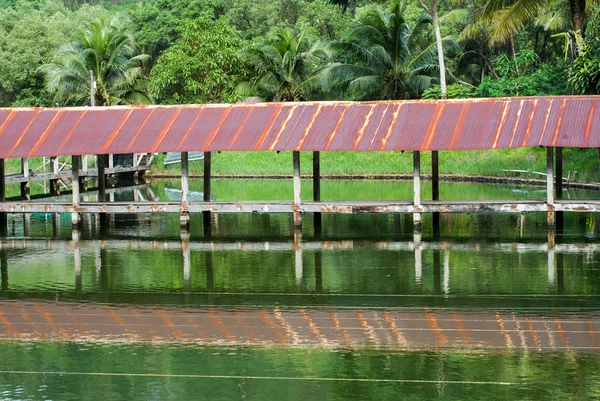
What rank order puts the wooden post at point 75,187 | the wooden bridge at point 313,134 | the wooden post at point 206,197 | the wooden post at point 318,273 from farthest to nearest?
the wooden post at point 206,197, the wooden post at point 75,187, the wooden bridge at point 313,134, the wooden post at point 318,273

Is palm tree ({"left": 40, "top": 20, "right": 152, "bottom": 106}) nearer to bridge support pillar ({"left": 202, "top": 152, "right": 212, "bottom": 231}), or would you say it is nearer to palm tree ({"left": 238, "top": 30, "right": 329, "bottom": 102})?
palm tree ({"left": 238, "top": 30, "right": 329, "bottom": 102})

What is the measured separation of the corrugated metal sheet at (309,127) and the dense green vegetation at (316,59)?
8791mm

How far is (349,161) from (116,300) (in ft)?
89.1

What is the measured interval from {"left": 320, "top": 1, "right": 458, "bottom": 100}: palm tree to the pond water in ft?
54.6

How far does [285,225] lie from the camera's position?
2708cm

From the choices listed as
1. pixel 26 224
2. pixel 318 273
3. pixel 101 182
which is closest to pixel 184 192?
pixel 101 182

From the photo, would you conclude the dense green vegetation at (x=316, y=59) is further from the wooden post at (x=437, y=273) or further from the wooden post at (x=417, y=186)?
the wooden post at (x=437, y=273)

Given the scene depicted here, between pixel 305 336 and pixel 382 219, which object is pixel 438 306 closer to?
pixel 305 336

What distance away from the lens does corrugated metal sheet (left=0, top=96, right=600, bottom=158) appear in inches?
940

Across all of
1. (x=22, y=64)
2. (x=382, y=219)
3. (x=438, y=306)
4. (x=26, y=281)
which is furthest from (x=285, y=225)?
(x=22, y=64)

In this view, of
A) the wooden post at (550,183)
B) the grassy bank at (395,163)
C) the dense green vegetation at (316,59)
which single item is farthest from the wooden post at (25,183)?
the wooden post at (550,183)

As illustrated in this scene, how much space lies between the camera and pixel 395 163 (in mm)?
42469

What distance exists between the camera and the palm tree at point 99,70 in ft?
144

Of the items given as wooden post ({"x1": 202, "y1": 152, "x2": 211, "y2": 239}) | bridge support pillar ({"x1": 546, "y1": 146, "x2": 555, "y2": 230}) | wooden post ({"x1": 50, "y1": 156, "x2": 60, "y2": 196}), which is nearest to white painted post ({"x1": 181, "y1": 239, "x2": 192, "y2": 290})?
wooden post ({"x1": 202, "y1": 152, "x2": 211, "y2": 239})
